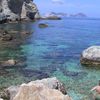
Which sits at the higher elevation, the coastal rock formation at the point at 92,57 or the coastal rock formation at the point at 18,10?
the coastal rock formation at the point at 92,57

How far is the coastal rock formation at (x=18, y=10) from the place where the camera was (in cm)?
10991

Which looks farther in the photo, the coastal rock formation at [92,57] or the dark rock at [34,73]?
the coastal rock formation at [92,57]

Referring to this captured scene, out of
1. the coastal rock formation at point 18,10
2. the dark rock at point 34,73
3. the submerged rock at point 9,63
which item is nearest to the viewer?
the dark rock at point 34,73

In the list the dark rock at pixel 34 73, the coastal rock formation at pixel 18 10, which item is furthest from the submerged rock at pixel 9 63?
the coastal rock formation at pixel 18 10

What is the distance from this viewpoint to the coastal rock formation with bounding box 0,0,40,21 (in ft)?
361

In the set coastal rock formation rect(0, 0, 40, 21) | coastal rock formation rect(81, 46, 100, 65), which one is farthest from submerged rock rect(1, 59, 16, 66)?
coastal rock formation rect(0, 0, 40, 21)

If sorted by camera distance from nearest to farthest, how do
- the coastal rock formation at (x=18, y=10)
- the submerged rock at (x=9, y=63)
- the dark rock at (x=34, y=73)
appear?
the dark rock at (x=34, y=73)
the submerged rock at (x=9, y=63)
the coastal rock formation at (x=18, y=10)

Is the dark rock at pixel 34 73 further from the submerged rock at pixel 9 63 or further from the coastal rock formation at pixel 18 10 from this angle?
the coastal rock formation at pixel 18 10

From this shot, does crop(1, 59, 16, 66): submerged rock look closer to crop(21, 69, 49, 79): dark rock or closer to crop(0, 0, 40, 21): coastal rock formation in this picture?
crop(21, 69, 49, 79): dark rock

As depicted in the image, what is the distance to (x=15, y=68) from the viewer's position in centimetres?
3041

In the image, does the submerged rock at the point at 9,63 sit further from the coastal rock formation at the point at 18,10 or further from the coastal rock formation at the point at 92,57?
the coastal rock formation at the point at 18,10

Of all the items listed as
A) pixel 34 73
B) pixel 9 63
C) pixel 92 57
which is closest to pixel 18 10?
pixel 9 63

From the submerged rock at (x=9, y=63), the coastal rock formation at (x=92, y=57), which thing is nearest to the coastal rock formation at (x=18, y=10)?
the submerged rock at (x=9, y=63)

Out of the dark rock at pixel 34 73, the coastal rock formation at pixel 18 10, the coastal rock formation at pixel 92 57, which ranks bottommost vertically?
the coastal rock formation at pixel 18 10
